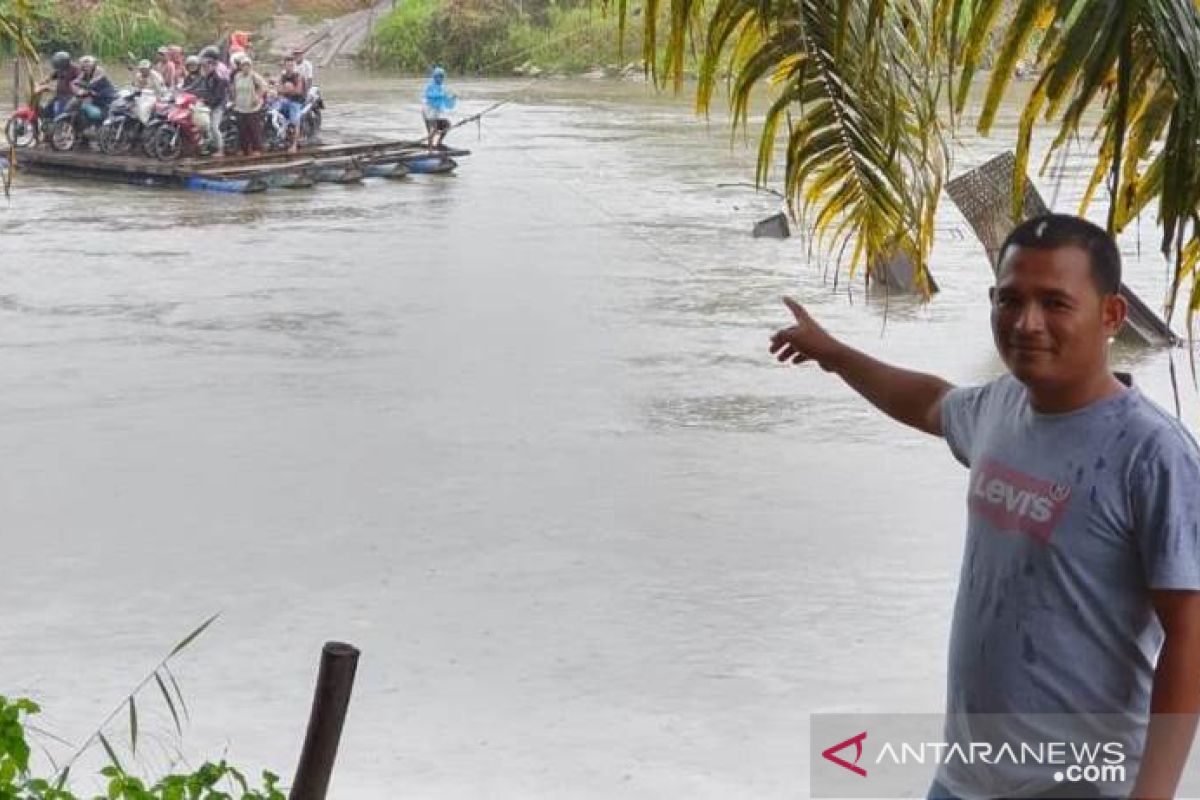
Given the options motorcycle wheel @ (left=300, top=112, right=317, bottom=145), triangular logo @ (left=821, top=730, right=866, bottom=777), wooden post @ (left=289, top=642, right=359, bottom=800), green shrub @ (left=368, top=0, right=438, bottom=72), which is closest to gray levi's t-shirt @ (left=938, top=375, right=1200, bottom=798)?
wooden post @ (left=289, top=642, right=359, bottom=800)

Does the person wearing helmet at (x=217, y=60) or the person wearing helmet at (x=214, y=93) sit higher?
the person wearing helmet at (x=217, y=60)

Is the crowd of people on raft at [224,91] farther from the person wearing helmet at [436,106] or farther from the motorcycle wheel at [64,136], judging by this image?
the motorcycle wheel at [64,136]

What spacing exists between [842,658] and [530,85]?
31.6 meters

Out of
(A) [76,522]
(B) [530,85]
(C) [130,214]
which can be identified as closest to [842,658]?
(A) [76,522]

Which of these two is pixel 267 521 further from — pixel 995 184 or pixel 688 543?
pixel 995 184

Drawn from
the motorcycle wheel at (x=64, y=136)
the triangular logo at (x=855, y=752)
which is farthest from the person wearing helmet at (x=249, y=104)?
the triangular logo at (x=855, y=752)

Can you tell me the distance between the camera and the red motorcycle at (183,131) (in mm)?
21344

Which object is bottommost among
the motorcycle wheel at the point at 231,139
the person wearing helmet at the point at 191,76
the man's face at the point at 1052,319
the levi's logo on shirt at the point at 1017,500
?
the motorcycle wheel at the point at 231,139

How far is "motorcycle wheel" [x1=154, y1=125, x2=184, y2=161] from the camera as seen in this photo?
21.7 metres

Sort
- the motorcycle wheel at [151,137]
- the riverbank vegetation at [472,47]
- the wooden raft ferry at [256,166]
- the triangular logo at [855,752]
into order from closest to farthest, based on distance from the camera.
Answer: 1. the triangular logo at [855,752]
2. the wooden raft ferry at [256,166]
3. the motorcycle wheel at [151,137]
4. the riverbank vegetation at [472,47]

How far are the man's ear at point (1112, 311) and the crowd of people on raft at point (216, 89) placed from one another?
19657 mm

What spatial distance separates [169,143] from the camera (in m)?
21.8

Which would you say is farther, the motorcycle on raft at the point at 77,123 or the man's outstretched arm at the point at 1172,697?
the motorcycle on raft at the point at 77,123

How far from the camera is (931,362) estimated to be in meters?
13.0
